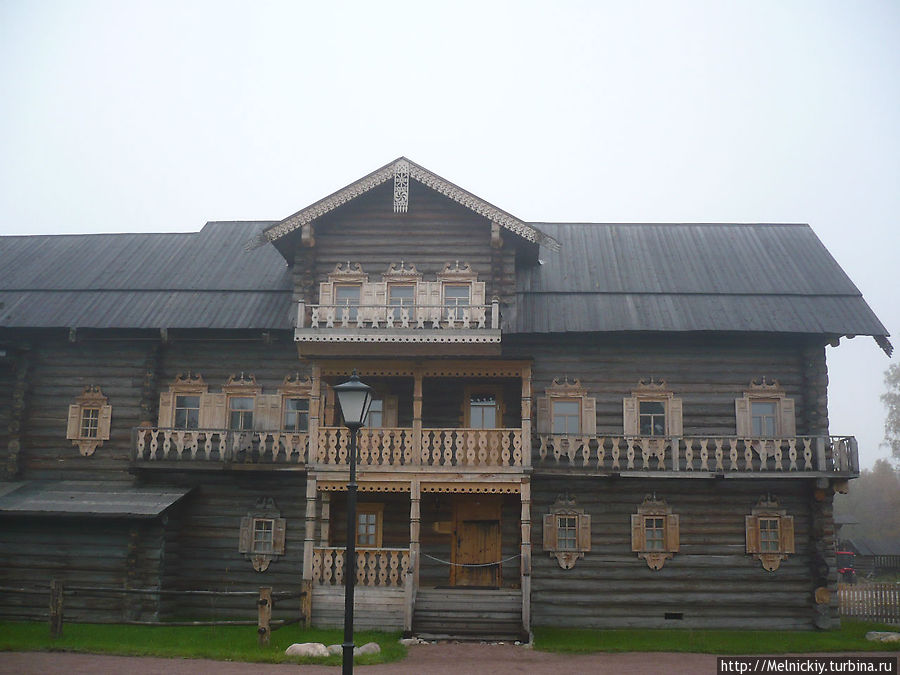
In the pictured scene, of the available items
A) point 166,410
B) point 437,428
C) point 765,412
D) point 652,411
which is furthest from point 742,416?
point 166,410

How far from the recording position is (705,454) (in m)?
22.7

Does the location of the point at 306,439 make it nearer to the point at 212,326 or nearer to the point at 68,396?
the point at 212,326

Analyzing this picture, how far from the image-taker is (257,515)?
2405 centimetres

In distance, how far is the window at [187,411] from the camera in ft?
82.1

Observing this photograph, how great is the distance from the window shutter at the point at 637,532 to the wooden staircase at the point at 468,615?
3986mm

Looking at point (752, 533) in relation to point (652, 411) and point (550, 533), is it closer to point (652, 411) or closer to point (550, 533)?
point (652, 411)

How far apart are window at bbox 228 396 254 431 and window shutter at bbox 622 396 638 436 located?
10.6 m

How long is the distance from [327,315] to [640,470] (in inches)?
362

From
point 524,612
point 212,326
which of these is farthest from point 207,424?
Answer: point 524,612

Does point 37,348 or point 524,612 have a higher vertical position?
point 37,348

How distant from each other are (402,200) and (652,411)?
9075 millimetres

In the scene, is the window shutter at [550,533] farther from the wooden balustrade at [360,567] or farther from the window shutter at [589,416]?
the wooden balustrade at [360,567]

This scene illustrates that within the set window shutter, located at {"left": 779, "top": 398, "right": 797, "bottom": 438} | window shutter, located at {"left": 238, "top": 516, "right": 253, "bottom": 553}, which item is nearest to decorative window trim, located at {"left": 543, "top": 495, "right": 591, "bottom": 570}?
window shutter, located at {"left": 779, "top": 398, "right": 797, "bottom": 438}

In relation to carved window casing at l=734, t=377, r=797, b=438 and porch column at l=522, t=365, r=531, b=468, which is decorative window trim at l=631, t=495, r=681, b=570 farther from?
porch column at l=522, t=365, r=531, b=468
